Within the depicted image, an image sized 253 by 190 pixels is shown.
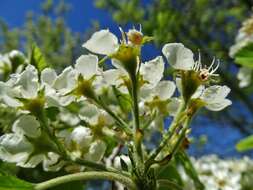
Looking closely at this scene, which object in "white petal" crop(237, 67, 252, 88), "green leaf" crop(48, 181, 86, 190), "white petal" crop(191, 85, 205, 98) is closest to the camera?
"white petal" crop(191, 85, 205, 98)

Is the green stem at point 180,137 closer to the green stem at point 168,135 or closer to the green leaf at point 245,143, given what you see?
the green stem at point 168,135

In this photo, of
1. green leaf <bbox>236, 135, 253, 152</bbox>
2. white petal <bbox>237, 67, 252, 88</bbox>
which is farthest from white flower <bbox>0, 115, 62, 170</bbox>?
white petal <bbox>237, 67, 252, 88</bbox>

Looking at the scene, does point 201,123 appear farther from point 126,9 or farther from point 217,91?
point 217,91

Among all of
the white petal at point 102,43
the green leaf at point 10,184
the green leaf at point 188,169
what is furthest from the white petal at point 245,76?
the green leaf at point 10,184

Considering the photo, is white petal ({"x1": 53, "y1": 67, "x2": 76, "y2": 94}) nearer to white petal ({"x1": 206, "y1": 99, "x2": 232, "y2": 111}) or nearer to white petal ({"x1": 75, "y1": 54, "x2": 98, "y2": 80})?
white petal ({"x1": 75, "y1": 54, "x2": 98, "y2": 80})

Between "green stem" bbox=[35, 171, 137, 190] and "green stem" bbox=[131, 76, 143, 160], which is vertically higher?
"green stem" bbox=[131, 76, 143, 160]
